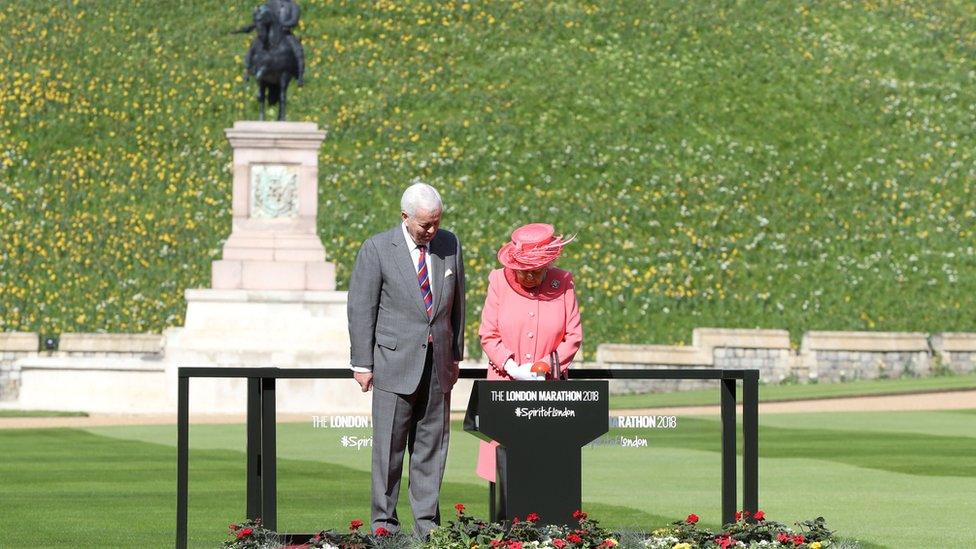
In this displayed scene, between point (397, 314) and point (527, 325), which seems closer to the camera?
point (397, 314)

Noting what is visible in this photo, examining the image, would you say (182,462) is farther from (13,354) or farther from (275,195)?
(13,354)

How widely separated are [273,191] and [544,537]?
59.2 feet

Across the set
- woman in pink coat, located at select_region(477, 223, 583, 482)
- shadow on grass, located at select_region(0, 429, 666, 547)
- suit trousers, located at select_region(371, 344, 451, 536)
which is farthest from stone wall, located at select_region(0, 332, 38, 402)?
suit trousers, located at select_region(371, 344, 451, 536)

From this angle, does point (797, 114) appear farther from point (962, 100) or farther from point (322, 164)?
point (322, 164)

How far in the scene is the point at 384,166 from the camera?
130 ft

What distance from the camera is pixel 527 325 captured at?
10586mm

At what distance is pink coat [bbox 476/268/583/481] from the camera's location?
34.8 ft

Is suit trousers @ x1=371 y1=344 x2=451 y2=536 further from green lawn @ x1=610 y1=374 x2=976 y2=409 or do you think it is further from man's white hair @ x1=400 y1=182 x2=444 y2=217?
green lawn @ x1=610 y1=374 x2=976 y2=409

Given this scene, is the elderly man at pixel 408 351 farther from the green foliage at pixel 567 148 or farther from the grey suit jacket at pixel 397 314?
the green foliage at pixel 567 148

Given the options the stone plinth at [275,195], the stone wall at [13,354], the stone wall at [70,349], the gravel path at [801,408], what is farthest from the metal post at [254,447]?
the stone wall at [13,354]

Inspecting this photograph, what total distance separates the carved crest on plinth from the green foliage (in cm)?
682

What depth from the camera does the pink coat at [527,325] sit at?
10594 millimetres

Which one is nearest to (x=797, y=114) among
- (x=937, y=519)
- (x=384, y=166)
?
(x=384, y=166)

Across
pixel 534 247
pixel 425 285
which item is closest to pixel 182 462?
pixel 425 285
